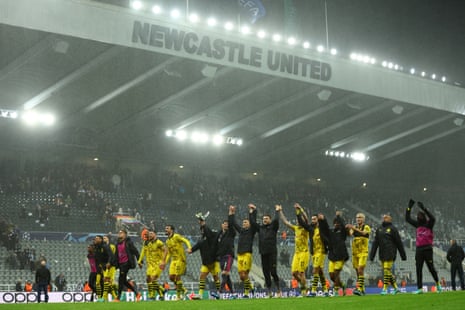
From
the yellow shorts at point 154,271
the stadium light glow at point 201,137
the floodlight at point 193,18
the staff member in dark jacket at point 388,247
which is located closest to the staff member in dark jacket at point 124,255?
the yellow shorts at point 154,271

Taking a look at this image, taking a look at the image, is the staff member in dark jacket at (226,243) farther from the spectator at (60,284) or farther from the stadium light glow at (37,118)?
the stadium light glow at (37,118)

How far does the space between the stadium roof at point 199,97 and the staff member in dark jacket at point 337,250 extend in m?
13.5

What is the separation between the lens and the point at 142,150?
141ft

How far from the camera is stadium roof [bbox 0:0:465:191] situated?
2691 cm

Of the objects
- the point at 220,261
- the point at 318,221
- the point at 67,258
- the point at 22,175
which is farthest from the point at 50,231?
the point at 318,221

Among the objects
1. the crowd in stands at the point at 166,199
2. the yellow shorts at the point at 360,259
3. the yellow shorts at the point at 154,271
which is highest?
the crowd in stands at the point at 166,199

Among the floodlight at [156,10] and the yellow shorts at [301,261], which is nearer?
the yellow shorts at [301,261]

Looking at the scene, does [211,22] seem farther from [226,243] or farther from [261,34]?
[226,243]

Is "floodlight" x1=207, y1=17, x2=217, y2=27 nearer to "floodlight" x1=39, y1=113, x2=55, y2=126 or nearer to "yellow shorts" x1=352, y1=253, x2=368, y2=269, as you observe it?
"floodlight" x1=39, y1=113, x2=55, y2=126

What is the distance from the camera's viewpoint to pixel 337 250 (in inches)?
655

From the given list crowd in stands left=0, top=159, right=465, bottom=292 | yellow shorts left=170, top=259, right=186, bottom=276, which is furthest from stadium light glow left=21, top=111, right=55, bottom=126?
yellow shorts left=170, top=259, right=186, bottom=276

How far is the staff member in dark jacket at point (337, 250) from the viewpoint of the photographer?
1666 centimetres

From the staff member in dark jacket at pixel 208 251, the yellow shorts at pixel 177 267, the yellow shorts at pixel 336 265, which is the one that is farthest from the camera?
the staff member in dark jacket at pixel 208 251

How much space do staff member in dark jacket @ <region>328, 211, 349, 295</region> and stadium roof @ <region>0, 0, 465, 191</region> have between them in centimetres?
1351
